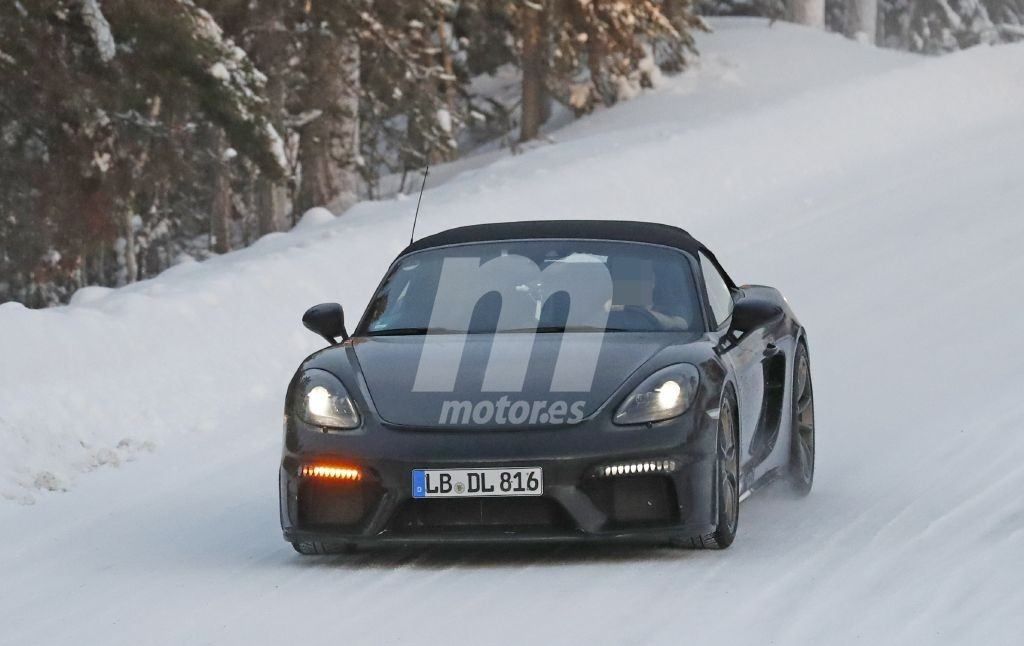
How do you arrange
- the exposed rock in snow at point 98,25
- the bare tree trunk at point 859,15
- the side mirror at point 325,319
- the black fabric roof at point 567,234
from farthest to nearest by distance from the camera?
1. the bare tree trunk at point 859,15
2. the exposed rock in snow at point 98,25
3. the black fabric roof at point 567,234
4. the side mirror at point 325,319

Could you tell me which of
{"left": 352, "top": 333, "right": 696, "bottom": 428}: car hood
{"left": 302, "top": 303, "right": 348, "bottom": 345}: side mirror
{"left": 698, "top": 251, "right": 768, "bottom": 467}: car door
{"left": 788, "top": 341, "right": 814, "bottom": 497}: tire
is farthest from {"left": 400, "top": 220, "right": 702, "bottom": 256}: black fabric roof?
{"left": 788, "top": 341, "right": 814, "bottom": 497}: tire

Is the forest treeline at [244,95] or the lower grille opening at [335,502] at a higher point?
the lower grille opening at [335,502]

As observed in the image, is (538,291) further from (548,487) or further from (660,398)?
(548,487)

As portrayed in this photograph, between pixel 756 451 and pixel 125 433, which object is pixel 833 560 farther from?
pixel 125 433

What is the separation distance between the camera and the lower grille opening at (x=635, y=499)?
7.07 metres

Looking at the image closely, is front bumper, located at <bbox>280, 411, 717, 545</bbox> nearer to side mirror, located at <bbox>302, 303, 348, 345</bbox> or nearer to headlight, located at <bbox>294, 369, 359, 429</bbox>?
headlight, located at <bbox>294, 369, 359, 429</bbox>

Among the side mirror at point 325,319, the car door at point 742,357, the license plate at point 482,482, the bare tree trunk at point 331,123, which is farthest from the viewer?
the bare tree trunk at point 331,123

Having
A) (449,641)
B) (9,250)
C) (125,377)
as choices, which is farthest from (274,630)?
(9,250)

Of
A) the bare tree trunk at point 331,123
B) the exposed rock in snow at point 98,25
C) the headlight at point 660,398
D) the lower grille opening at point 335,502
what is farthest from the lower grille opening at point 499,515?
the bare tree trunk at point 331,123

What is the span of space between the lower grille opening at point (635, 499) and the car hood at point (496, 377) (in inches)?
11.0

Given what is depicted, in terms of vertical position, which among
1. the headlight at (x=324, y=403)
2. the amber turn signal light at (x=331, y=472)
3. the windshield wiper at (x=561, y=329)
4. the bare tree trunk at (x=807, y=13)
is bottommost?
the bare tree trunk at (x=807, y=13)

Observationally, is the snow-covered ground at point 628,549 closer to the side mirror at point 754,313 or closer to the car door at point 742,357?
the car door at point 742,357

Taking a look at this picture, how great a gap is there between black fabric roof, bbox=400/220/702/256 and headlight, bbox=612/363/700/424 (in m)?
1.41

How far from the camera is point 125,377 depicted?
11898 millimetres
